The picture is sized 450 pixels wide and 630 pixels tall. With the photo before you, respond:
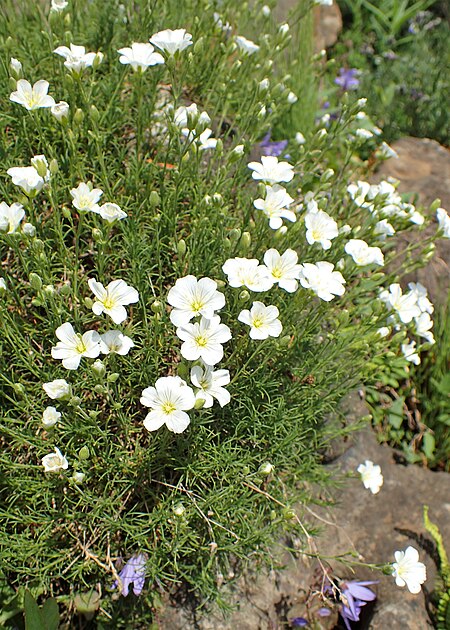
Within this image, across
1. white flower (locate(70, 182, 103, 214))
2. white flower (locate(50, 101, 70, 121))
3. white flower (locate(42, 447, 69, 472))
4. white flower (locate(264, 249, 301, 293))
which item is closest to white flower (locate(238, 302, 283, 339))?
white flower (locate(264, 249, 301, 293))

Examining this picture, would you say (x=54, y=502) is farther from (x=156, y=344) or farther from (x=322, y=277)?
(x=322, y=277)

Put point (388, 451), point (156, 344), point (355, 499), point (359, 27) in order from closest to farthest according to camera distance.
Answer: point (156, 344), point (355, 499), point (388, 451), point (359, 27)

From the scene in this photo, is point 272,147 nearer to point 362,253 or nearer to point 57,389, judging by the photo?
point 362,253

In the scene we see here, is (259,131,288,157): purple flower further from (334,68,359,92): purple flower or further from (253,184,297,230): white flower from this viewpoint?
(334,68,359,92): purple flower

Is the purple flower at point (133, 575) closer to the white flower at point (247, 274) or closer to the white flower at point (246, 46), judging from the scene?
the white flower at point (247, 274)

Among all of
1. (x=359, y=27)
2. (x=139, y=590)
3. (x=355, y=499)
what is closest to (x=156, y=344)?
(x=139, y=590)

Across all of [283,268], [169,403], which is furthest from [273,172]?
[169,403]
